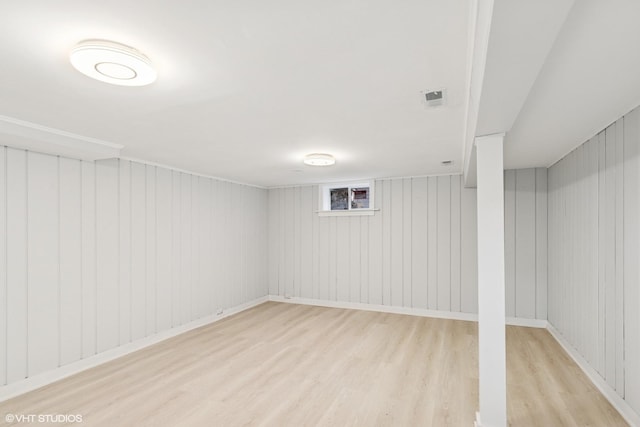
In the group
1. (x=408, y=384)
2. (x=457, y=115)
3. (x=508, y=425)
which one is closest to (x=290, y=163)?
(x=457, y=115)

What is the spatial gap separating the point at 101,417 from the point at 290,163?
3.19 meters

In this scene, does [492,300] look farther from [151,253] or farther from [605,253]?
[151,253]

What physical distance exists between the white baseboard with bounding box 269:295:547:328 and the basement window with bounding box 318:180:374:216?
5.62ft

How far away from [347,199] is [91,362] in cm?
452

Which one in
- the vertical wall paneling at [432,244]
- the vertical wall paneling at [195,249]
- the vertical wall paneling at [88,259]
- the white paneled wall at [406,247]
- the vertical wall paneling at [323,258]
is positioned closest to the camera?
the vertical wall paneling at [88,259]

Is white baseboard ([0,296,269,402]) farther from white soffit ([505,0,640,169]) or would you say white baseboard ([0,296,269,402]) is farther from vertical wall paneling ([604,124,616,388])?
vertical wall paneling ([604,124,616,388])

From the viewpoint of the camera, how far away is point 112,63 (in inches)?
60.4

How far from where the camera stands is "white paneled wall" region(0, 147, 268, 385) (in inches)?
115

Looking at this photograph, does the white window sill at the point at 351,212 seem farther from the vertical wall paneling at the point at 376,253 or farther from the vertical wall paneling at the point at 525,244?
the vertical wall paneling at the point at 525,244

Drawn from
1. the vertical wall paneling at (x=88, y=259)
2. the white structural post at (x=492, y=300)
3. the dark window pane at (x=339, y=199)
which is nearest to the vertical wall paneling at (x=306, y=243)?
the dark window pane at (x=339, y=199)

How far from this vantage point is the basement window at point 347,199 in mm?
5848

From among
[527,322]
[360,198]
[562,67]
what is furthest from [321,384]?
[360,198]

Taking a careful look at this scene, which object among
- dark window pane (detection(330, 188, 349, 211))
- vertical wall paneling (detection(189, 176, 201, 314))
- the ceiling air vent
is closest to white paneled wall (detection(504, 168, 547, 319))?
dark window pane (detection(330, 188, 349, 211))

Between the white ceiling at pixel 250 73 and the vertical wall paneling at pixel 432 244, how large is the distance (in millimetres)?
2090
